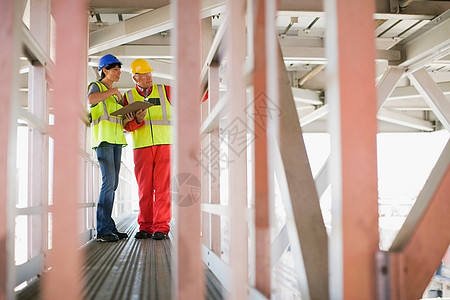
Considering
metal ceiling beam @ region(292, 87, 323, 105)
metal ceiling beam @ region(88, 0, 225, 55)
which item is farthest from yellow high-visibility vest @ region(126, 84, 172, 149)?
metal ceiling beam @ region(292, 87, 323, 105)

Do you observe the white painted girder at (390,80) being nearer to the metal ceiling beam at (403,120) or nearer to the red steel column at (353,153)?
the metal ceiling beam at (403,120)

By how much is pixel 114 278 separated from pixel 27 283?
456 mm

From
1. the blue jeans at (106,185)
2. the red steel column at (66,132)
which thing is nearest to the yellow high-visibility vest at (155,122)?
the blue jeans at (106,185)

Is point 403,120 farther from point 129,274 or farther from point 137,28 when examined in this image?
point 129,274

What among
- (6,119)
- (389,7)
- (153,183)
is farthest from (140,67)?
(6,119)

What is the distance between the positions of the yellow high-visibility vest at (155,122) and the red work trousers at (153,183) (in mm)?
74

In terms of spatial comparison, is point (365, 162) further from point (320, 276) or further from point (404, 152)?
point (404, 152)

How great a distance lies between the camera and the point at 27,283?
97.3 inches

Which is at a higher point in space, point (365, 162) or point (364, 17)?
point (364, 17)

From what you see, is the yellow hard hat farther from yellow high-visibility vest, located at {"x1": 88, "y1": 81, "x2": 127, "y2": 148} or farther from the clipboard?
the clipboard

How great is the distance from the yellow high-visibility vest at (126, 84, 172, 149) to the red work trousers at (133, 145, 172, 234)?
74 millimetres

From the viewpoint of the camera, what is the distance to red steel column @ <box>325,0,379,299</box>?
1288 mm

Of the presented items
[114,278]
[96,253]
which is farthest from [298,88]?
[114,278]

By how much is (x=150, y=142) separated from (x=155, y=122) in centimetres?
20
